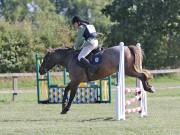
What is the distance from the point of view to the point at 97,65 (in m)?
16.2

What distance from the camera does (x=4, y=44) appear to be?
4197cm

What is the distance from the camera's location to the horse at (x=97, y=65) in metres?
15.7

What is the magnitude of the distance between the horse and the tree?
27016 millimetres

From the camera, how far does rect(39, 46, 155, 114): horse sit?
1573cm

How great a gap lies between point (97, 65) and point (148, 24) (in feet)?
95.2

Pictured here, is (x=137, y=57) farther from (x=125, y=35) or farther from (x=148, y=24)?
(x=148, y=24)

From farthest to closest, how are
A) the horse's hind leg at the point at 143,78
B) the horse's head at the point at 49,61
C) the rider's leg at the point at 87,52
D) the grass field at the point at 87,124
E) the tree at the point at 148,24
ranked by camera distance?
the tree at the point at 148,24
the horse's head at the point at 49,61
the rider's leg at the point at 87,52
the horse's hind leg at the point at 143,78
the grass field at the point at 87,124

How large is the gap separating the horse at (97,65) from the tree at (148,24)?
27016 millimetres

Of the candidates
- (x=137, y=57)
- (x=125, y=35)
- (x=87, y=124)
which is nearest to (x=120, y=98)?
(x=137, y=57)

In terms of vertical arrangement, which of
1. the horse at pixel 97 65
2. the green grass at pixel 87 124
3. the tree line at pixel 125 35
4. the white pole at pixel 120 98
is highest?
the tree line at pixel 125 35

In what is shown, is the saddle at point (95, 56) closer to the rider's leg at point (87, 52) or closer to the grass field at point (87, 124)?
the rider's leg at point (87, 52)

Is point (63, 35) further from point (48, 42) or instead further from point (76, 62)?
point (76, 62)

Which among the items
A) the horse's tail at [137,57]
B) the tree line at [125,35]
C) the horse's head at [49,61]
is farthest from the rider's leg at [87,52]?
the tree line at [125,35]

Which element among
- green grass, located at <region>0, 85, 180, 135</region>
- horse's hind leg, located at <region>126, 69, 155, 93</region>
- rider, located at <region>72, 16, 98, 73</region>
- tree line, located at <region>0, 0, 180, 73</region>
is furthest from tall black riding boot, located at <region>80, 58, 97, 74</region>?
tree line, located at <region>0, 0, 180, 73</region>
